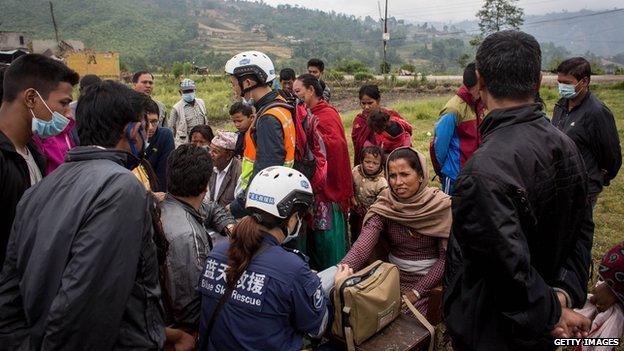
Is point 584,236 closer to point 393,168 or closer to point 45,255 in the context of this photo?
point 393,168

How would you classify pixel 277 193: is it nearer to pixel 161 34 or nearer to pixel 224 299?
pixel 224 299

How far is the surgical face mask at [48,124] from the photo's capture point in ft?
7.68

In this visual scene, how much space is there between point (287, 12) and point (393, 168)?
195040 millimetres

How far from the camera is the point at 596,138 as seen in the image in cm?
423

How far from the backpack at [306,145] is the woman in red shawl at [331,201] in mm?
293

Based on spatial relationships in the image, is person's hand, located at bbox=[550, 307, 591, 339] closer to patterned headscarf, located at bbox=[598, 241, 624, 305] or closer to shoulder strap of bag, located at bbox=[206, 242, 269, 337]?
patterned headscarf, located at bbox=[598, 241, 624, 305]

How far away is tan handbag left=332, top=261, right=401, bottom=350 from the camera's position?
2686 millimetres

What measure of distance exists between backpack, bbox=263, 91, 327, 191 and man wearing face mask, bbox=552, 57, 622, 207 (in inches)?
97.7

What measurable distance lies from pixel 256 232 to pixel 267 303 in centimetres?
35

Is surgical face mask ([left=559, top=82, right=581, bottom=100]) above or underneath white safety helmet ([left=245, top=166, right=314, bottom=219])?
above

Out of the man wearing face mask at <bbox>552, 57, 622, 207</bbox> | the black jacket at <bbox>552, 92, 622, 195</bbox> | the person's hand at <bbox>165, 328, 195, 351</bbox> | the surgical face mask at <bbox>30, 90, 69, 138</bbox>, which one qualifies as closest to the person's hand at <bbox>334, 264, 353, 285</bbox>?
the person's hand at <bbox>165, 328, 195, 351</bbox>

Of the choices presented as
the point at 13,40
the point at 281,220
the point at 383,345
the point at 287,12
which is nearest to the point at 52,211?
the point at 281,220

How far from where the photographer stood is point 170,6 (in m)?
143

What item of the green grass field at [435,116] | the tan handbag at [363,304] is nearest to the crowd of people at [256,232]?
the tan handbag at [363,304]
